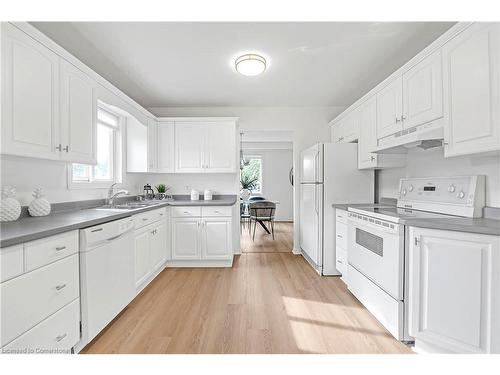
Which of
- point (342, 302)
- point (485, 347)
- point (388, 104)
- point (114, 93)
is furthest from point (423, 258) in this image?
point (114, 93)

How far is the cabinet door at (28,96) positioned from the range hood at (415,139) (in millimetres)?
2761

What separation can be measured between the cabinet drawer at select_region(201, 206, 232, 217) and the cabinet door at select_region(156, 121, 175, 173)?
925 millimetres

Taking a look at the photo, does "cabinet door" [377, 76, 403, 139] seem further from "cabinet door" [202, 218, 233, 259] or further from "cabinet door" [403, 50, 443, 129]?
"cabinet door" [202, 218, 233, 259]

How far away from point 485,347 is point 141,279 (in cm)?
279

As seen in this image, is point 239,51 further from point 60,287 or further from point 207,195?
point 60,287

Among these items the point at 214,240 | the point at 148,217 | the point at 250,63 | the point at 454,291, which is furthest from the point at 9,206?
the point at 454,291

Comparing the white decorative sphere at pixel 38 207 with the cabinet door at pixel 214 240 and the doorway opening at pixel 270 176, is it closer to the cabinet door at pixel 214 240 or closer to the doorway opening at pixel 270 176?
the cabinet door at pixel 214 240

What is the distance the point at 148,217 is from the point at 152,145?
1.34 metres

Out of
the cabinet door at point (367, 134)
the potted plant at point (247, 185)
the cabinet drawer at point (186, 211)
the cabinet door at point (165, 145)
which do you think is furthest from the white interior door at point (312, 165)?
the potted plant at point (247, 185)

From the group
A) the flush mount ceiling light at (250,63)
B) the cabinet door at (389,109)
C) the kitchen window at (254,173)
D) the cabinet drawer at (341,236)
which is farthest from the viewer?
the kitchen window at (254,173)

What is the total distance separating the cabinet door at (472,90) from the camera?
1.37 meters

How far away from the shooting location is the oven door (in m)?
1.75

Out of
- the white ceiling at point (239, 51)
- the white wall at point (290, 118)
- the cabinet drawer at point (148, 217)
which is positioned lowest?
the cabinet drawer at point (148, 217)
